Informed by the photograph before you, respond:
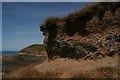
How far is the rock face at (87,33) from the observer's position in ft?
77.3

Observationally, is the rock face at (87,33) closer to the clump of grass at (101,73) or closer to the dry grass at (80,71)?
the dry grass at (80,71)

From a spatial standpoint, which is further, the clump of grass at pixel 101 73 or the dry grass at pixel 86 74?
the dry grass at pixel 86 74

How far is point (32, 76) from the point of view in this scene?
22125 mm

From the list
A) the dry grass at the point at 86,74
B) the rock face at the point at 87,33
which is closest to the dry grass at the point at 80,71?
the dry grass at the point at 86,74

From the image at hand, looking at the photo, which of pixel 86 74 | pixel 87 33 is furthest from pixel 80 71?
pixel 87 33

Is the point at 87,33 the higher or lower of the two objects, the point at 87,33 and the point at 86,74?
the higher

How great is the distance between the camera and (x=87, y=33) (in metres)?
25.9

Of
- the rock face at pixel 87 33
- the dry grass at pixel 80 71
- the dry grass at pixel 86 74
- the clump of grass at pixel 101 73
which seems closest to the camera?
the clump of grass at pixel 101 73

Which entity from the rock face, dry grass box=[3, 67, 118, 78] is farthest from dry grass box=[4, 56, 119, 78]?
the rock face

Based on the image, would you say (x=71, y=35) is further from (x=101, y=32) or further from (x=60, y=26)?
(x=101, y=32)

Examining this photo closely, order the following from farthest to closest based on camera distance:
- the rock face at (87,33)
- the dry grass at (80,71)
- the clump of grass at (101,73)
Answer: the rock face at (87,33) < the dry grass at (80,71) < the clump of grass at (101,73)

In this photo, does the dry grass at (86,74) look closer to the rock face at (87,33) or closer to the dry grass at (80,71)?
the dry grass at (80,71)

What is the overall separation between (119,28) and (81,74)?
18.4 feet

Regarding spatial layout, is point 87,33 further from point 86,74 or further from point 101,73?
point 101,73
